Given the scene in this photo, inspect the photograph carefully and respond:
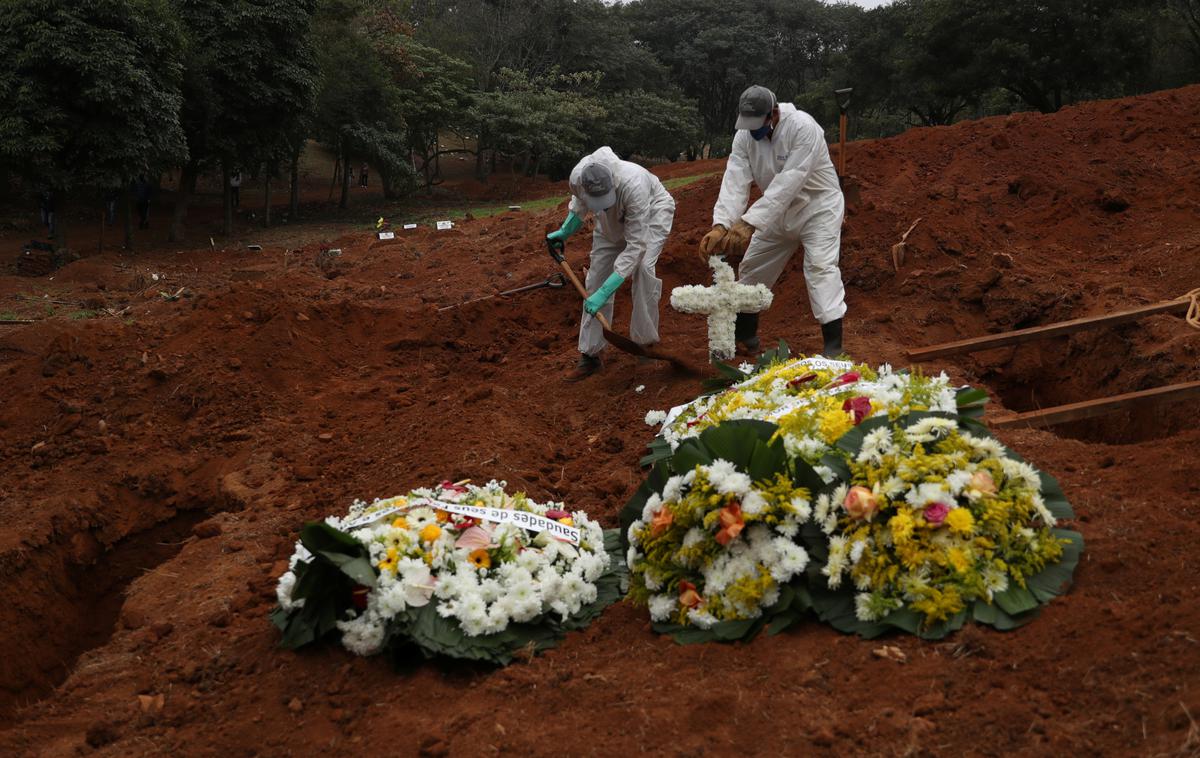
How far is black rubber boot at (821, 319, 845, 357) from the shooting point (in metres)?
6.89

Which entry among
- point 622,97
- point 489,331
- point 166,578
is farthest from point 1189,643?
point 622,97

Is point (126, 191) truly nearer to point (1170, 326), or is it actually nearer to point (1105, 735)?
point (1170, 326)

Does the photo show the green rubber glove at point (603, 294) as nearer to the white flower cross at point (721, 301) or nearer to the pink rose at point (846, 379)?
the white flower cross at point (721, 301)

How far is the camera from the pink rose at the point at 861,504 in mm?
3324

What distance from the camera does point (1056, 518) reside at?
11.3 feet

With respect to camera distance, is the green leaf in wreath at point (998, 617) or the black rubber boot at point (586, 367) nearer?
the green leaf in wreath at point (998, 617)

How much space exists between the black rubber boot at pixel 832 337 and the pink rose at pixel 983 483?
3544mm

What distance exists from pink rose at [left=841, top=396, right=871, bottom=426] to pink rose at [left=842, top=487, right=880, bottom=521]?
499mm

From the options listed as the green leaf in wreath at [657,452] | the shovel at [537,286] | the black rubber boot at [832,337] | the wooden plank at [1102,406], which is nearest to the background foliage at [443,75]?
the shovel at [537,286]

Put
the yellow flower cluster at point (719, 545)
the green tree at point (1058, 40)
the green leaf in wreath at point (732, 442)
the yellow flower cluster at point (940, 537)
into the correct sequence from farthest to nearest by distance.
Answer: the green tree at point (1058, 40) < the green leaf in wreath at point (732, 442) < the yellow flower cluster at point (719, 545) < the yellow flower cluster at point (940, 537)

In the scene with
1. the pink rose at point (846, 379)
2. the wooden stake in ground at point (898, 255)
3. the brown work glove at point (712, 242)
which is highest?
the brown work glove at point (712, 242)

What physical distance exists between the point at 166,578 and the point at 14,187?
18.9 metres

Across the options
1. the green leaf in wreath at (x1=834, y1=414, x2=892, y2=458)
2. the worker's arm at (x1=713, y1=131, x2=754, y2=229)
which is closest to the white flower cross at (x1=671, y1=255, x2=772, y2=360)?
the worker's arm at (x1=713, y1=131, x2=754, y2=229)

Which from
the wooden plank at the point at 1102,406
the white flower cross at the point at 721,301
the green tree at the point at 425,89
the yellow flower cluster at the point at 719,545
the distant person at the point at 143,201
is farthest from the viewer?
the green tree at the point at 425,89
